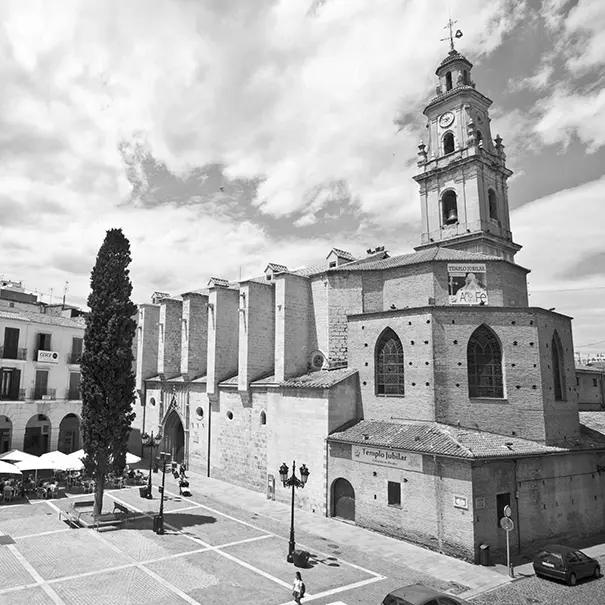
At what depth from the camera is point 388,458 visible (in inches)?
787

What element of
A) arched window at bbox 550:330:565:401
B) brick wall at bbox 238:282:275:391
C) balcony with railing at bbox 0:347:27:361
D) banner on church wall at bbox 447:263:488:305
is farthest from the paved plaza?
banner on church wall at bbox 447:263:488:305

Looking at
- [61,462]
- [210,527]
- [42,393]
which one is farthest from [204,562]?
[42,393]

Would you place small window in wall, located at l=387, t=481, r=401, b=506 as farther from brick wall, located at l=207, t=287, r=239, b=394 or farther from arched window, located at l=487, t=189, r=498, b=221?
arched window, located at l=487, t=189, r=498, b=221

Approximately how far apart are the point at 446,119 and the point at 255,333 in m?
20.9

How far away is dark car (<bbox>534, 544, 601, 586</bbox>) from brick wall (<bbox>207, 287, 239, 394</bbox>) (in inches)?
798

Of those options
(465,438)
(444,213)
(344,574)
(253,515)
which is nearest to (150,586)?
(344,574)

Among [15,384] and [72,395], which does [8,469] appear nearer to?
[15,384]

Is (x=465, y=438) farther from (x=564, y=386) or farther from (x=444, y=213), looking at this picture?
(x=444, y=213)

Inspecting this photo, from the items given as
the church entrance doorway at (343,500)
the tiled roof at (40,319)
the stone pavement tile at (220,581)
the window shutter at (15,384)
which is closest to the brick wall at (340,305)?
the church entrance doorway at (343,500)

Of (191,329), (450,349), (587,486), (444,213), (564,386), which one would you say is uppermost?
(444,213)

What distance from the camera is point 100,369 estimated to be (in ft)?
69.3

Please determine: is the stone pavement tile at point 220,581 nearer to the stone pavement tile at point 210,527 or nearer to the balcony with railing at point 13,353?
the stone pavement tile at point 210,527

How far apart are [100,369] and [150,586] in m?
9.73

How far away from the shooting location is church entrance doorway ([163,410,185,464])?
3559 centimetres
